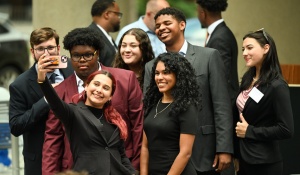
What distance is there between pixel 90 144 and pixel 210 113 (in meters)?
1.33

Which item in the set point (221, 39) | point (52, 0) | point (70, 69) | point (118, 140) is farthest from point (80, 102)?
point (52, 0)

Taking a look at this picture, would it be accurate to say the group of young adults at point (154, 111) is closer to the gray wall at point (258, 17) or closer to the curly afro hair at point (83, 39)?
the curly afro hair at point (83, 39)

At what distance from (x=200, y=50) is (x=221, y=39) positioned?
1983 mm

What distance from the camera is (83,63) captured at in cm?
751

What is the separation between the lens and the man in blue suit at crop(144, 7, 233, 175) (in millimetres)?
7926

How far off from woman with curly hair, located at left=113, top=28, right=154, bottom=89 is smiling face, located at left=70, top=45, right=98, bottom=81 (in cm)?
105

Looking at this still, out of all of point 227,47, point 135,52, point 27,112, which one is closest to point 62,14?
point 227,47

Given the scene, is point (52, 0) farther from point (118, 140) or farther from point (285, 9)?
point (118, 140)

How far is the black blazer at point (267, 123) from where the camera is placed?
25.8 ft

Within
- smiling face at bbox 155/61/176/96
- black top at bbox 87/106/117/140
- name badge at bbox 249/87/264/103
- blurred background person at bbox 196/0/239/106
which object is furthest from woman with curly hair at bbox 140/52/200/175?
blurred background person at bbox 196/0/239/106

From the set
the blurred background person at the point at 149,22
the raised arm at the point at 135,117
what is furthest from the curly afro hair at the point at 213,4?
the raised arm at the point at 135,117

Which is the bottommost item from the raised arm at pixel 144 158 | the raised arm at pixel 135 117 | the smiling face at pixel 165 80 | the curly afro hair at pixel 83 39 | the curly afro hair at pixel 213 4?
the raised arm at pixel 144 158

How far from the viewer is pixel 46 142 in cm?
754

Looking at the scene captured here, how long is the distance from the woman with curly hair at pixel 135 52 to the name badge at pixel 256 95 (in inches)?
43.9
